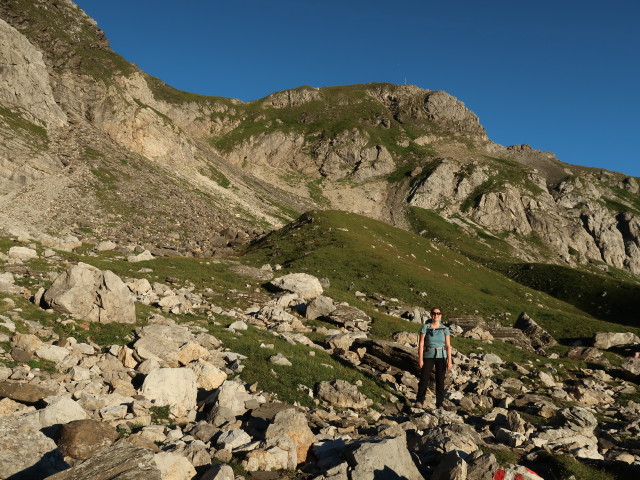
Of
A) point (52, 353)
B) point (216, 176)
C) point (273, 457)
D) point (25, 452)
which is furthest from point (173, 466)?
point (216, 176)

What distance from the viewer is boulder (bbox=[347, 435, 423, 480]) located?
29.5 feet

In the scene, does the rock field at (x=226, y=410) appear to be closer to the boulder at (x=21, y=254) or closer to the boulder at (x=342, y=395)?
the boulder at (x=342, y=395)

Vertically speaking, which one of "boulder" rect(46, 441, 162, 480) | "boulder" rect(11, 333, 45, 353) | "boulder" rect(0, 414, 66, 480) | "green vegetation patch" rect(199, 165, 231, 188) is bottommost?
"boulder" rect(11, 333, 45, 353)

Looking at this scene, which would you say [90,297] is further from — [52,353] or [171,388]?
[171,388]

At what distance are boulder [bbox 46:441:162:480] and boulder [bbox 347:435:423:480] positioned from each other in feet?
14.9

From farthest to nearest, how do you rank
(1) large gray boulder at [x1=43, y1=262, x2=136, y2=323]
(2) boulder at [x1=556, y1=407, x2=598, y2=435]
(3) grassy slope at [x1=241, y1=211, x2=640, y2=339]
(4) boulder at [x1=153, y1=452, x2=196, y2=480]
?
(3) grassy slope at [x1=241, y1=211, x2=640, y2=339] → (1) large gray boulder at [x1=43, y1=262, x2=136, y2=323] → (2) boulder at [x1=556, y1=407, x2=598, y2=435] → (4) boulder at [x1=153, y1=452, x2=196, y2=480]

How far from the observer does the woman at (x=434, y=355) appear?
17.0 metres

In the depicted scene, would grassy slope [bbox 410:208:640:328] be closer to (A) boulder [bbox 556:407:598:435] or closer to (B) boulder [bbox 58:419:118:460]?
(A) boulder [bbox 556:407:598:435]

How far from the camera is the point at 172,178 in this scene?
10000 cm

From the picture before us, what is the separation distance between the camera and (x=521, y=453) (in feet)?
38.9

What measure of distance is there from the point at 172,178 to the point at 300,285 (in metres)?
76.7

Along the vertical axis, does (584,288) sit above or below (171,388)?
above

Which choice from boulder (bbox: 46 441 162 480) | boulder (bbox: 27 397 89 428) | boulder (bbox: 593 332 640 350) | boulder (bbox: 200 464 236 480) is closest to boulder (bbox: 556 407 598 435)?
boulder (bbox: 200 464 236 480)

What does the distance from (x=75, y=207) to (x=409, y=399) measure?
62.0 m
